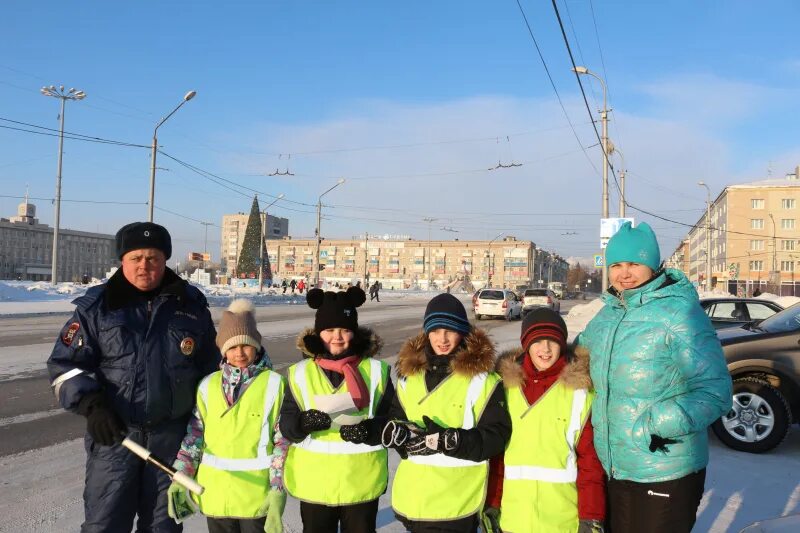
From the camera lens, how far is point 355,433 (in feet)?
8.55

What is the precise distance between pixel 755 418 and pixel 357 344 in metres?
4.68

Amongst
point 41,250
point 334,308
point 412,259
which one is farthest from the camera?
point 412,259

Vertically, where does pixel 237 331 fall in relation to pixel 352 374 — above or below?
above

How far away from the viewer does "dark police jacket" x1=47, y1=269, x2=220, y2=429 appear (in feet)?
8.93

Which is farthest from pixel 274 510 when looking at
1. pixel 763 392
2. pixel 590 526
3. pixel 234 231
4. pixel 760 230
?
pixel 234 231

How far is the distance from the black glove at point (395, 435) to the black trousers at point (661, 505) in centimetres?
99

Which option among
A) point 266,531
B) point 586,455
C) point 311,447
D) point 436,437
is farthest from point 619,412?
point 266,531

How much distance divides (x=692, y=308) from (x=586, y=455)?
824mm

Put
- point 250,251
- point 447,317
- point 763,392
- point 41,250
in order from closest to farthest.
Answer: point 447,317
point 763,392
point 250,251
point 41,250

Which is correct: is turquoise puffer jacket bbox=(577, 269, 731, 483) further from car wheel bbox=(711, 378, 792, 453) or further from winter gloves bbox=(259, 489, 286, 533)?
car wheel bbox=(711, 378, 792, 453)

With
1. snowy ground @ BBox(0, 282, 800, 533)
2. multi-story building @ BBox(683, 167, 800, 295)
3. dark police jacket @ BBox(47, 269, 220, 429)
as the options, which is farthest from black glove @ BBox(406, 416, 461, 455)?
multi-story building @ BBox(683, 167, 800, 295)

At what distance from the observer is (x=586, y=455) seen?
2.69 meters

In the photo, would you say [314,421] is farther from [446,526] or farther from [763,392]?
[763,392]

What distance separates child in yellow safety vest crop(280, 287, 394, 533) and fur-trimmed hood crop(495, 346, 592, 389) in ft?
1.98
